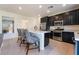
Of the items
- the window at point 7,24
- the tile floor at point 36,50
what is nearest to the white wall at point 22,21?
the window at point 7,24

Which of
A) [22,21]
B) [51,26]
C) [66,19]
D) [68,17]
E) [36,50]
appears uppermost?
[68,17]

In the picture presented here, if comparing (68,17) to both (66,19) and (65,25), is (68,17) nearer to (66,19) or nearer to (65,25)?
(66,19)

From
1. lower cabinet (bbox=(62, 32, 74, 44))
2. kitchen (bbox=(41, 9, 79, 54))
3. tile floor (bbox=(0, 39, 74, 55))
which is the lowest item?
tile floor (bbox=(0, 39, 74, 55))

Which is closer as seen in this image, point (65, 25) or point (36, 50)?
point (36, 50)

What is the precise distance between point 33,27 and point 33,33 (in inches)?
19.9

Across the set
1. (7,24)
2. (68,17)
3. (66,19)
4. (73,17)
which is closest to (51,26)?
(66,19)

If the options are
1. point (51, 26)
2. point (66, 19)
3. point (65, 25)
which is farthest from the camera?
point (51, 26)

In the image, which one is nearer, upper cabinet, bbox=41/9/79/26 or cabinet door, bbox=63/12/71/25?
upper cabinet, bbox=41/9/79/26

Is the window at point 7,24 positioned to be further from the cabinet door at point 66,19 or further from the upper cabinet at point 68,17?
the cabinet door at point 66,19

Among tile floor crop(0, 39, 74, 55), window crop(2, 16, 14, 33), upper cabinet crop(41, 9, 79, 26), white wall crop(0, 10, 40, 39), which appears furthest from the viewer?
upper cabinet crop(41, 9, 79, 26)

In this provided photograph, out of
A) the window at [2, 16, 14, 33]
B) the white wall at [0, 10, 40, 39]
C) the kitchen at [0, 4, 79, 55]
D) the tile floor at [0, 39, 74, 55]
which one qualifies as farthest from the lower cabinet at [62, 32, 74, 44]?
the window at [2, 16, 14, 33]

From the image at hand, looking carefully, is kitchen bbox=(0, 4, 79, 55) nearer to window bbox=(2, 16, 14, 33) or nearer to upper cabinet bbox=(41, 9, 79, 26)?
upper cabinet bbox=(41, 9, 79, 26)
